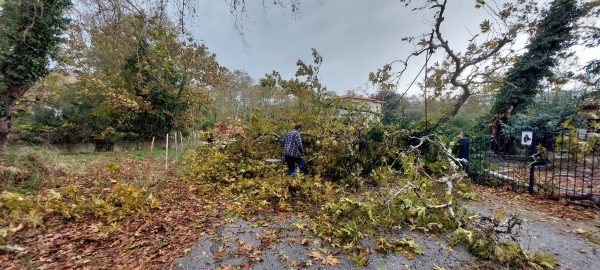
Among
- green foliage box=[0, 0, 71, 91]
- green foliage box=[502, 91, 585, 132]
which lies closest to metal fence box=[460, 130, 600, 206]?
green foliage box=[502, 91, 585, 132]

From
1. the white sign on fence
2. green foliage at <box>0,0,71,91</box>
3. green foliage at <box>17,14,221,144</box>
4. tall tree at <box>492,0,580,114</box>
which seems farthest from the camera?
green foliage at <box>17,14,221,144</box>

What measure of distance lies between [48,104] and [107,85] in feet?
8.02

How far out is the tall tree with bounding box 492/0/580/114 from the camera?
1055cm

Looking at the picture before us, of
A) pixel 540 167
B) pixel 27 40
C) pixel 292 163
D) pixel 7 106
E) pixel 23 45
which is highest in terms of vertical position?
pixel 27 40

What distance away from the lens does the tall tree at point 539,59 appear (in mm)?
10555

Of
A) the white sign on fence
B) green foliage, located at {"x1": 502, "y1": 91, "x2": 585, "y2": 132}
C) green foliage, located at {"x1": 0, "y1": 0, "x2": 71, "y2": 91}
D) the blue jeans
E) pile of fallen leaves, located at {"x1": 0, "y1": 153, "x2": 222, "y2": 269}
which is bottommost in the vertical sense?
pile of fallen leaves, located at {"x1": 0, "y1": 153, "x2": 222, "y2": 269}

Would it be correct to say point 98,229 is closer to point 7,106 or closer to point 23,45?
point 23,45

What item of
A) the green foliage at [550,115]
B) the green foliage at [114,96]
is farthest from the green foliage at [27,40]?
the green foliage at [550,115]

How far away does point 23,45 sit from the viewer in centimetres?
748

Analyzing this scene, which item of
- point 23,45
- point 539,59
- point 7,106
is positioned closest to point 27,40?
point 23,45

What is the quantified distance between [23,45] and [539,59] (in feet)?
65.9

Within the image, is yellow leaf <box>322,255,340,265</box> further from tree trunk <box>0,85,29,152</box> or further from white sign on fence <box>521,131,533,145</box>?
tree trunk <box>0,85,29,152</box>

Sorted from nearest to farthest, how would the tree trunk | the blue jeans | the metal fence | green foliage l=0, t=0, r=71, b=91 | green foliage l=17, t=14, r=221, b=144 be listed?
the metal fence → the blue jeans → green foliage l=0, t=0, r=71, b=91 → the tree trunk → green foliage l=17, t=14, r=221, b=144

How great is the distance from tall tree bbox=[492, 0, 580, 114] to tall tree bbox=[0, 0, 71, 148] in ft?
54.5
